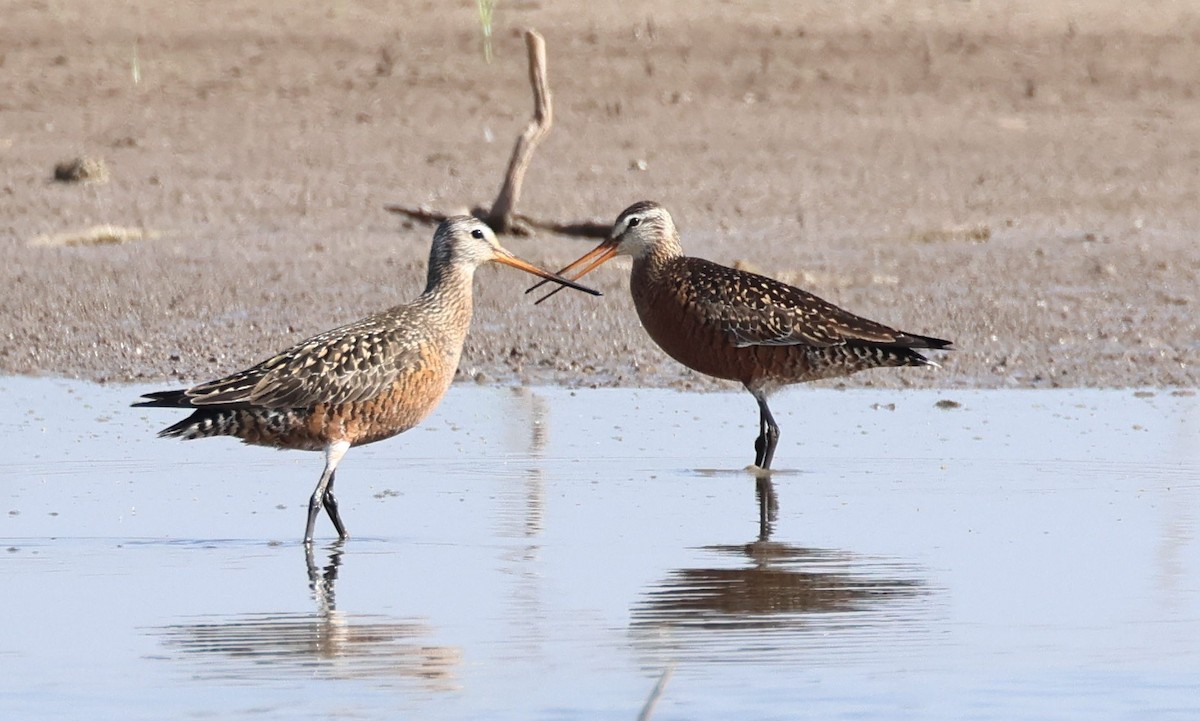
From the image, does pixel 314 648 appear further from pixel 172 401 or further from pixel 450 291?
pixel 450 291

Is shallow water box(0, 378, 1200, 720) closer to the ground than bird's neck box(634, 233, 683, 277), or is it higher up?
closer to the ground

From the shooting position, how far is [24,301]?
11.8 m

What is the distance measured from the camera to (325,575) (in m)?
6.62

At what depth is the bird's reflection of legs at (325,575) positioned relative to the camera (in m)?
6.25

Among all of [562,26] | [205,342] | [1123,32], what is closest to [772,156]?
[562,26]

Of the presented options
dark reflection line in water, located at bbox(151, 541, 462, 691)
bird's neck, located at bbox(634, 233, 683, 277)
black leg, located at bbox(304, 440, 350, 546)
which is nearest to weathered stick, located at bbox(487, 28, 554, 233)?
bird's neck, located at bbox(634, 233, 683, 277)

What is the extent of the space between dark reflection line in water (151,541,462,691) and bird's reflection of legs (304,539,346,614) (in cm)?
8

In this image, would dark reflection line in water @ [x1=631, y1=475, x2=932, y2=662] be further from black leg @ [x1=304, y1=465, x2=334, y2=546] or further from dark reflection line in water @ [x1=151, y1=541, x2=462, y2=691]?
black leg @ [x1=304, y1=465, x2=334, y2=546]

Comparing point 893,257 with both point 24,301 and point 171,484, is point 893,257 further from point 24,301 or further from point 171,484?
point 171,484

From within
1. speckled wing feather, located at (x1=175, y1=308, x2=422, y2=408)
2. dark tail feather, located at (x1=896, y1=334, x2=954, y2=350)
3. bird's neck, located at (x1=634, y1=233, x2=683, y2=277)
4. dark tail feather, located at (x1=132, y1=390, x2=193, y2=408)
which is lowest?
dark tail feather, located at (x1=132, y1=390, x2=193, y2=408)

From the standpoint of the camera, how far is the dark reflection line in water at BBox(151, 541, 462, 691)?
17.9ft

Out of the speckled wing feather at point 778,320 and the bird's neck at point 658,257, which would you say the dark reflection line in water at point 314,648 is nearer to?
the speckled wing feather at point 778,320

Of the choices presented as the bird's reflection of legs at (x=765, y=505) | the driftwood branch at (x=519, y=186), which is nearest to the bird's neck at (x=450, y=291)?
the bird's reflection of legs at (x=765, y=505)

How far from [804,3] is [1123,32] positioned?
264 centimetres
